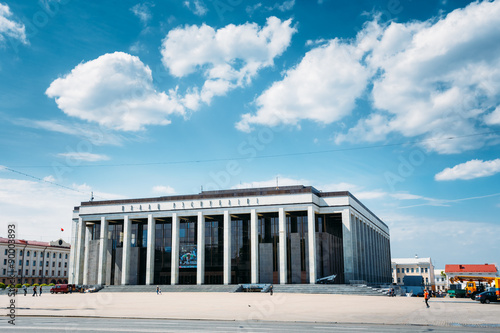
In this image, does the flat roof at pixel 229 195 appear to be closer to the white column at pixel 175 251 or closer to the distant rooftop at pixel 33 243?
the white column at pixel 175 251

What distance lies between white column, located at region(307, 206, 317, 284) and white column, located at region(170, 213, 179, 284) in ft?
73.1

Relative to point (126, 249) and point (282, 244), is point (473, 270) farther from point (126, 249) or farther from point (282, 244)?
point (126, 249)

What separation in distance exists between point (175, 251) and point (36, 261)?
244 ft

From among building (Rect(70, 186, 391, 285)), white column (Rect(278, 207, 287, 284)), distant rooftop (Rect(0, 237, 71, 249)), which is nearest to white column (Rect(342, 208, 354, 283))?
building (Rect(70, 186, 391, 285))

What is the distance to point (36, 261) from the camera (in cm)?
12744

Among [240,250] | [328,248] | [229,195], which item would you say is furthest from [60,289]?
[328,248]

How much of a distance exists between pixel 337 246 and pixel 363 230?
8201mm

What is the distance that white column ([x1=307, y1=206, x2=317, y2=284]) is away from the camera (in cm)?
6655

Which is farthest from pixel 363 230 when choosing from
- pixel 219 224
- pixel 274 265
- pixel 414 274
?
→ pixel 414 274

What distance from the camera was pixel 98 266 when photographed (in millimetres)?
78938

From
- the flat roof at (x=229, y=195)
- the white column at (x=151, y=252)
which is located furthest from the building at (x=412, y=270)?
the white column at (x=151, y=252)

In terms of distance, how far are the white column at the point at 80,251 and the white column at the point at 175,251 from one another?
62.1 feet

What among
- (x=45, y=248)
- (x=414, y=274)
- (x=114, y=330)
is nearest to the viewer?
(x=114, y=330)

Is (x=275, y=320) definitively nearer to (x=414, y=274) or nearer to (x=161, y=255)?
(x=161, y=255)
